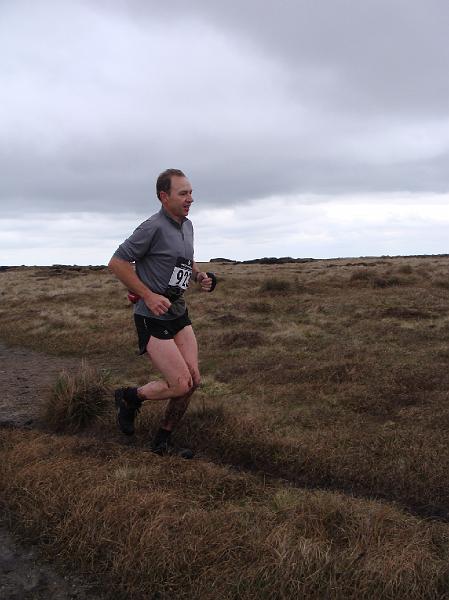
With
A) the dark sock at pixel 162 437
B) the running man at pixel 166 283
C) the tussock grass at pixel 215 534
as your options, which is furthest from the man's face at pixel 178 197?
the tussock grass at pixel 215 534

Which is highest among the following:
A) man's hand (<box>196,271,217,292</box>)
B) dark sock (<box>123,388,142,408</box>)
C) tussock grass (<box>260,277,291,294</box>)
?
man's hand (<box>196,271,217,292</box>)

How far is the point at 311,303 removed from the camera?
16312 millimetres

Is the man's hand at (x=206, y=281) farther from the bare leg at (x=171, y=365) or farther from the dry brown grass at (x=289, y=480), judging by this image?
the dry brown grass at (x=289, y=480)

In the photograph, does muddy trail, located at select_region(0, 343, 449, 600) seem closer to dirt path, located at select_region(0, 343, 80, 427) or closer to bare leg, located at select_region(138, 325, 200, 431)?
dirt path, located at select_region(0, 343, 80, 427)

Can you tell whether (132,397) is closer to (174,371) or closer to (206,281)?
(174,371)

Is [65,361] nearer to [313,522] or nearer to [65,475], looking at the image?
[65,475]

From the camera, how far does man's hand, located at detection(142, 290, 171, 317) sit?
426 cm

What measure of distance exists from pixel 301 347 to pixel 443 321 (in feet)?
12.2

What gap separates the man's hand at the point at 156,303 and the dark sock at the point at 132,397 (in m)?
1.02

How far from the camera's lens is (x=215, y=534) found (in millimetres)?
3285

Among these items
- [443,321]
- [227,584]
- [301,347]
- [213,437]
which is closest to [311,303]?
[443,321]

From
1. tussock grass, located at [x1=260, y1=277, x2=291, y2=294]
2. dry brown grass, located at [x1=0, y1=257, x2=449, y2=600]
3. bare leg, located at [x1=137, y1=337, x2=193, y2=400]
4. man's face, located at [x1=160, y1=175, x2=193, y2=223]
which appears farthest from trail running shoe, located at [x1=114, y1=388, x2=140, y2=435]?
tussock grass, located at [x1=260, y1=277, x2=291, y2=294]

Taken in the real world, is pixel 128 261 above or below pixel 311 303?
above

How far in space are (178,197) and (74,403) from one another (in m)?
2.62
